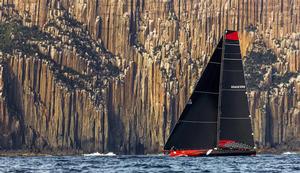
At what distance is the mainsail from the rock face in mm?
55565

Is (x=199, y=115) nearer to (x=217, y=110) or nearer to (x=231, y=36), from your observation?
(x=217, y=110)

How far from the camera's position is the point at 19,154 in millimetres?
165125

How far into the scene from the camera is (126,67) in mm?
179500

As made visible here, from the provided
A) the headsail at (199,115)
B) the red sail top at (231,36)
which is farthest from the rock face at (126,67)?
the red sail top at (231,36)

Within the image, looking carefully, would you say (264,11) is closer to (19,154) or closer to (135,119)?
(135,119)

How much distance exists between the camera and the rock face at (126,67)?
171 metres

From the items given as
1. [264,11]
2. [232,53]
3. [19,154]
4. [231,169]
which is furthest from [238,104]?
[264,11]

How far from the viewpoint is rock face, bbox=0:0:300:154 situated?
17075 centimetres

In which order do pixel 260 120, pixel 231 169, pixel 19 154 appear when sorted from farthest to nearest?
1. pixel 260 120
2. pixel 19 154
3. pixel 231 169

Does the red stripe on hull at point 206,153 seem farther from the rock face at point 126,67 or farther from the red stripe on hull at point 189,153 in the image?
the rock face at point 126,67

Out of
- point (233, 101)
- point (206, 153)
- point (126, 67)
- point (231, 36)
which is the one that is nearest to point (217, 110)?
point (233, 101)

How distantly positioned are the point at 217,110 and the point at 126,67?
63.7 metres

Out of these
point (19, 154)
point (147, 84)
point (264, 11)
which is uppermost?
point (264, 11)

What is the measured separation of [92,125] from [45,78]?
10.8 meters
